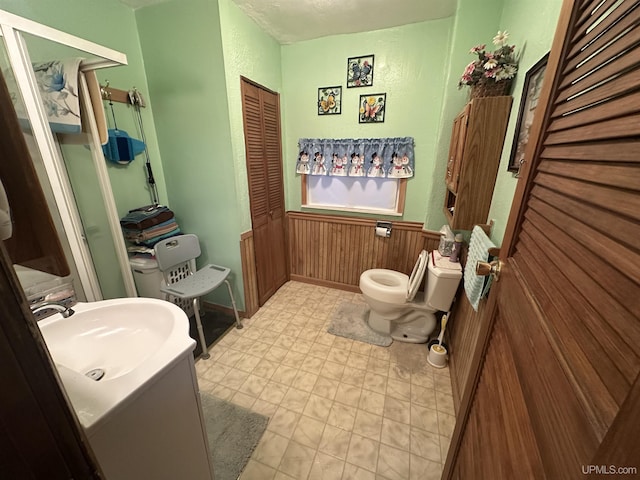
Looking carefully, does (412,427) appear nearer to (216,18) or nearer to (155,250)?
(155,250)

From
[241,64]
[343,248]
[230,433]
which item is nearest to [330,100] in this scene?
[241,64]

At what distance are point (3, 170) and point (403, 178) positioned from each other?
7.77ft

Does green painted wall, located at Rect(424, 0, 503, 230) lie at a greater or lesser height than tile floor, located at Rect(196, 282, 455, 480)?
greater

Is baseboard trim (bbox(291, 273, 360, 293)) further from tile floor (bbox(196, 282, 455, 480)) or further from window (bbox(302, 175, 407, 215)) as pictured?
window (bbox(302, 175, 407, 215))

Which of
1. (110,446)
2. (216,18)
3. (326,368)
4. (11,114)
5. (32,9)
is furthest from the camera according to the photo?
(326,368)

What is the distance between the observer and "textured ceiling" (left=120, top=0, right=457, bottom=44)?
1.72m

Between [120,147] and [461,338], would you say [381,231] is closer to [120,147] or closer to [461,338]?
[461,338]

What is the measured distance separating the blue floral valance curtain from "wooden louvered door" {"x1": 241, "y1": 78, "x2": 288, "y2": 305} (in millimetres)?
303

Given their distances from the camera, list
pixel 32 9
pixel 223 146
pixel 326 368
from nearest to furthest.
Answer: pixel 32 9 → pixel 326 368 → pixel 223 146

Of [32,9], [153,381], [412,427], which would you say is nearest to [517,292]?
[153,381]

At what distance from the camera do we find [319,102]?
2381 millimetres

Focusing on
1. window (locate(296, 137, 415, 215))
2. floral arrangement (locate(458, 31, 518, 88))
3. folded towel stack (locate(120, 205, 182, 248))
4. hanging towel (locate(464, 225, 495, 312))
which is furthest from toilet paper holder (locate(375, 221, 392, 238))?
folded towel stack (locate(120, 205, 182, 248))

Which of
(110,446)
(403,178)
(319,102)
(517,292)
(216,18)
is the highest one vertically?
(216,18)

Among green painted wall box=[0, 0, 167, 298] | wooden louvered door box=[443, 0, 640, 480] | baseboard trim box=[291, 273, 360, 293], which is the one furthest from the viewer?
baseboard trim box=[291, 273, 360, 293]
